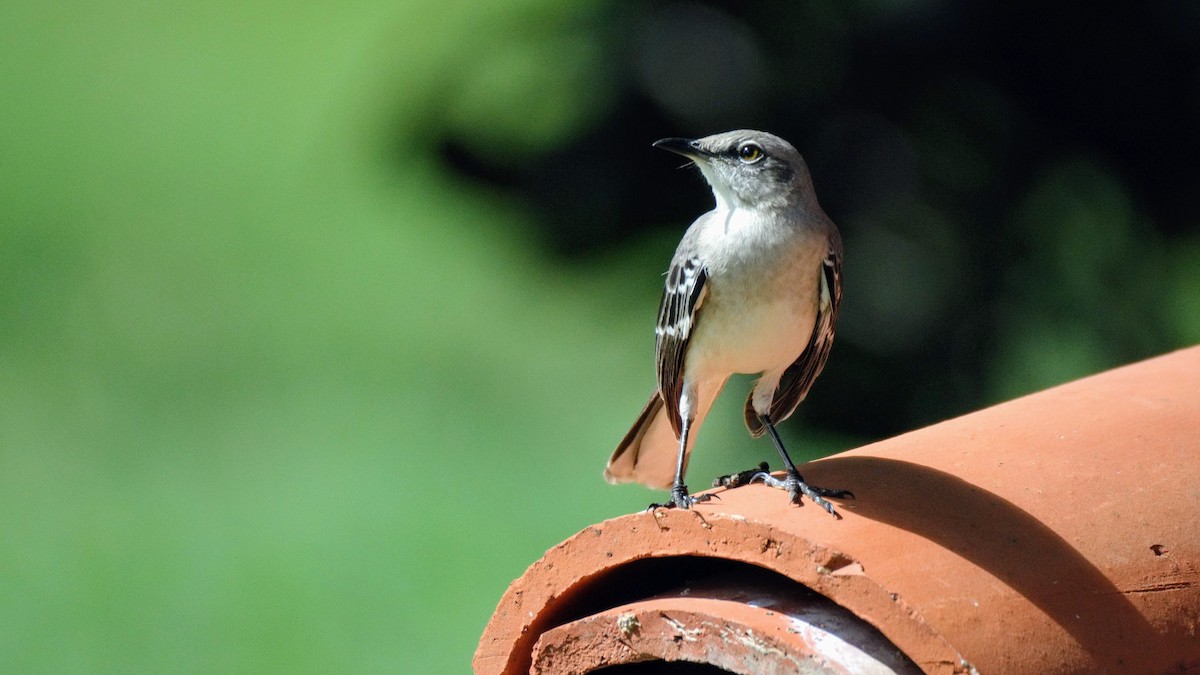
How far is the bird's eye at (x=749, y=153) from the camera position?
157 inches

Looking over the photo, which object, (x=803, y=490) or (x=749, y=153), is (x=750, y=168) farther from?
(x=803, y=490)

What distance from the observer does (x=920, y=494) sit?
9.07ft

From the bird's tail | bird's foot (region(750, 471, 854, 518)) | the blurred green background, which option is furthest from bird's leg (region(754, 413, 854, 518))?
the blurred green background

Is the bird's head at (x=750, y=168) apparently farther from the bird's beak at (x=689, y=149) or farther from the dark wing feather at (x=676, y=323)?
the dark wing feather at (x=676, y=323)

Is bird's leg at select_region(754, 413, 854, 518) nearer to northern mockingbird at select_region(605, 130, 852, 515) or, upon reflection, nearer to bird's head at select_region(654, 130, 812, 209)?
northern mockingbird at select_region(605, 130, 852, 515)

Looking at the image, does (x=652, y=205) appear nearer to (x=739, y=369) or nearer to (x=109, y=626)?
(x=739, y=369)

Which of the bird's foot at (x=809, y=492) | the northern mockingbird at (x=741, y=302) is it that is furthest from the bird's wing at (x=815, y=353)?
the bird's foot at (x=809, y=492)

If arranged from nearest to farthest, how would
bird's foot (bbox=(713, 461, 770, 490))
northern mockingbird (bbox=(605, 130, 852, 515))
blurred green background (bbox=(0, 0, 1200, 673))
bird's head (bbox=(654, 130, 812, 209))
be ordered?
1. bird's foot (bbox=(713, 461, 770, 490))
2. northern mockingbird (bbox=(605, 130, 852, 515))
3. bird's head (bbox=(654, 130, 812, 209))
4. blurred green background (bbox=(0, 0, 1200, 673))

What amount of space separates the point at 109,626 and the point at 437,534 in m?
1.97

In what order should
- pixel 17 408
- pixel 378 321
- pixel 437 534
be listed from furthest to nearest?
pixel 378 321
pixel 17 408
pixel 437 534

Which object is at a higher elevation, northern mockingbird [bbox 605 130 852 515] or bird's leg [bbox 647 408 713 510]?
northern mockingbird [bbox 605 130 852 515]

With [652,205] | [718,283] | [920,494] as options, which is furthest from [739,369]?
[652,205]

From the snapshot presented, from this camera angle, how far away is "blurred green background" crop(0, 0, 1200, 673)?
5980 millimetres

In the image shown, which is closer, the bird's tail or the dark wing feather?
the dark wing feather
